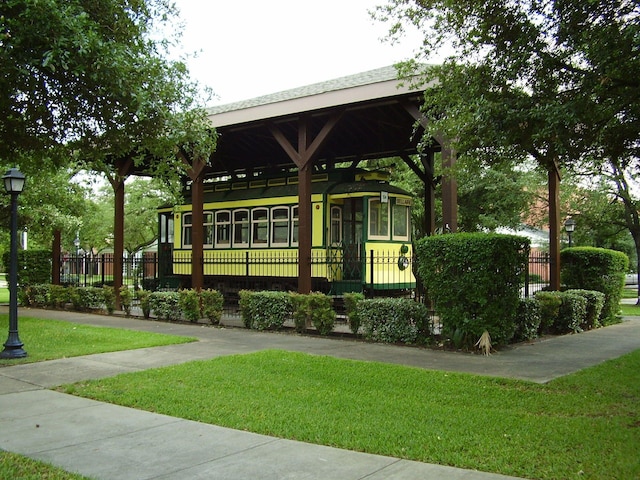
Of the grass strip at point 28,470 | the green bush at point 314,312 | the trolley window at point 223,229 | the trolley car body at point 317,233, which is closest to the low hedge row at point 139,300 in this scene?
the trolley car body at point 317,233

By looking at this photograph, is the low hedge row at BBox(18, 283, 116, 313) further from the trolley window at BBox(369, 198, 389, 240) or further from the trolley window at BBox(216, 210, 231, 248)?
the trolley window at BBox(369, 198, 389, 240)

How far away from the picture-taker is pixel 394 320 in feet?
38.0

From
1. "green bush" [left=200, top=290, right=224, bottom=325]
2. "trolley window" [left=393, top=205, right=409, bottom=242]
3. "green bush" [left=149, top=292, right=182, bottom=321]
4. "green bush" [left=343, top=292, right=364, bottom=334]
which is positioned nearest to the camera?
"green bush" [left=343, top=292, right=364, bottom=334]

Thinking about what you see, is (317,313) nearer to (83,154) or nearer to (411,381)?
(411,381)

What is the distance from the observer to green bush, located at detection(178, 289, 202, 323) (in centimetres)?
1522

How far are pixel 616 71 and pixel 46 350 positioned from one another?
1012 centimetres

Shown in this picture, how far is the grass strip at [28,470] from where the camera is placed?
14.4 feet

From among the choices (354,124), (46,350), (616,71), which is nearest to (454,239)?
(616,71)

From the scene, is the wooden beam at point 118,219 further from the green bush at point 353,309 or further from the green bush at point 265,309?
the green bush at point 353,309

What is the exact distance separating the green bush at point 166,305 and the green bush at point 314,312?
4.08m

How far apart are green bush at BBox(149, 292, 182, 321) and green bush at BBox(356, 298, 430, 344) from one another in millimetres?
5970

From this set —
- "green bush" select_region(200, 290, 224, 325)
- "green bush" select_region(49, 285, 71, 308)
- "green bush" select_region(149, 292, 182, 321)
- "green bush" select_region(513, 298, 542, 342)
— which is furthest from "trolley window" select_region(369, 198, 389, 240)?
"green bush" select_region(49, 285, 71, 308)

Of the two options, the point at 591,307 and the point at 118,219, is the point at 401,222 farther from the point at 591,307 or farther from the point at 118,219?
the point at 118,219

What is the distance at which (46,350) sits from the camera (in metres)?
10.8
